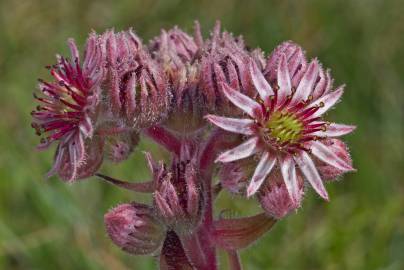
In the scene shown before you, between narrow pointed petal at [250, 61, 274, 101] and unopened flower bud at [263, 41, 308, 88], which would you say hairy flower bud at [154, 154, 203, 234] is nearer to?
narrow pointed petal at [250, 61, 274, 101]

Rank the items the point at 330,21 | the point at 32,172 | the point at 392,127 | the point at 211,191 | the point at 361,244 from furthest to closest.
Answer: the point at 330,21, the point at 392,127, the point at 32,172, the point at 361,244, the point at 211,191

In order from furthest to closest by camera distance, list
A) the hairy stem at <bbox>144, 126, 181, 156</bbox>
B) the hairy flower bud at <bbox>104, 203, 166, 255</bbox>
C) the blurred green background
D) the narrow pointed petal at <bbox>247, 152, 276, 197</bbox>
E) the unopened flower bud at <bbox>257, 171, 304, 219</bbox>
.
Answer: the blurred green background < the hairy stem at <bbox>144, 126, 181, 156</bbox> < the hairy flower bud at <bbox>104, 203, 166, 255</bbox> < the unopened flower bud at <bbox>257, 171, 304, 219</bbox> < the narrow pointed petal at <bbox>247, 152, 276, 197</bbox>

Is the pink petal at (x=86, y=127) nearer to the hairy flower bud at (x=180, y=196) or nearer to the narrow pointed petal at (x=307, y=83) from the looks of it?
the hairy flower bud at (x=180, y=196)

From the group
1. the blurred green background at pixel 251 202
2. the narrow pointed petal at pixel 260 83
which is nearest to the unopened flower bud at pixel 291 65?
the narrow pointed petal at pixel 260 83

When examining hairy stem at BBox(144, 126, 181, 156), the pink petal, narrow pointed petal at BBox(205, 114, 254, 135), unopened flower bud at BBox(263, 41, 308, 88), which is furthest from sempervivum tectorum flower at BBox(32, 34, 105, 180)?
unopened flower bud at BBox(263, 41, 308, 88)

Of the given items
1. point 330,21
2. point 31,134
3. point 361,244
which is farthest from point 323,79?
point 330,21

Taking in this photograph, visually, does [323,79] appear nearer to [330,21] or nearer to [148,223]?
[148,223]

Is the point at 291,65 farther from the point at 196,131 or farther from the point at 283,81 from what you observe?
the point at 196,131

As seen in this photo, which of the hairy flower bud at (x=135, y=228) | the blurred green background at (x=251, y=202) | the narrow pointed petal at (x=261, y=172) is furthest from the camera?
the blurred green background at (x=251, y=202)
